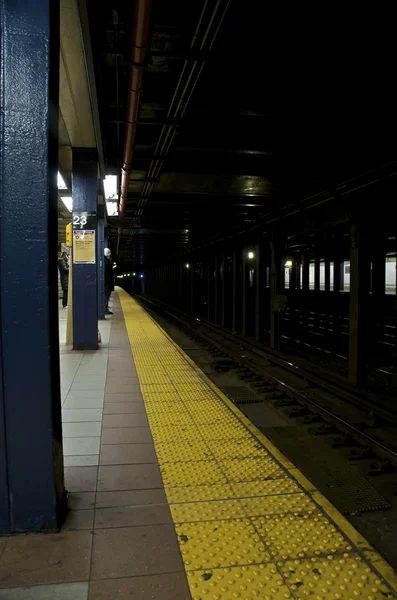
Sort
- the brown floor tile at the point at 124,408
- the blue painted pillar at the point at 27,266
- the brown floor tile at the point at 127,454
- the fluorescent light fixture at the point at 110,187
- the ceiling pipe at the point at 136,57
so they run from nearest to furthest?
the blue painted pillar at the point at 27,266 < the brown floor tile at the point at 127,454 < the ceiling pipe at the point at 136,57 < the brown floor tile at the point at 124,408 < the fluorescent light fixture at the point at 110,187

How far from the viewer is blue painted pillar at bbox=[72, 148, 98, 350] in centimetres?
868

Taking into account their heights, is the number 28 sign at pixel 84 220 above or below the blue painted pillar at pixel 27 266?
above

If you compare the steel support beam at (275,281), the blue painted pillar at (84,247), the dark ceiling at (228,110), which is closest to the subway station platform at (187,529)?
the dark ceiling at (228,110)

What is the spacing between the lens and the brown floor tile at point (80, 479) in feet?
9.95

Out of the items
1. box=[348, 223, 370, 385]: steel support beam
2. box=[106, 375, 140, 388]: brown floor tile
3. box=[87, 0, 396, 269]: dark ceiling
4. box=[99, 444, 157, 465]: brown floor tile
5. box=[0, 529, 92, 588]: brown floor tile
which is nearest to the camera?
box=[0, 529, 92, 588]: brown floor tile

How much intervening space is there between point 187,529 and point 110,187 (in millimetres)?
11228

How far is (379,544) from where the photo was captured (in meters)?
3.35

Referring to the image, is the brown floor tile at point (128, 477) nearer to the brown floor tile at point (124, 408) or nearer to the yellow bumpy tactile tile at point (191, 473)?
the yellow bumpy tactile tile at point (191, 473)

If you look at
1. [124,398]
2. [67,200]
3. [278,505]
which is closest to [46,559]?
[278,505]

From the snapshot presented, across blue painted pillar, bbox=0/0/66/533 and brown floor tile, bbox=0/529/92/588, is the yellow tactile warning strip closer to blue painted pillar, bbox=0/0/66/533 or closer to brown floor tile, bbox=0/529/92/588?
brown floor tile, bbox=0/529/92/588

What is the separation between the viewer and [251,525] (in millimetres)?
2578

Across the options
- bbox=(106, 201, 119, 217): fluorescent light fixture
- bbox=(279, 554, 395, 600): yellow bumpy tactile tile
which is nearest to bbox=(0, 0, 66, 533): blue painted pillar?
bbox=(279, 554, 395, 600): yellow bumpy tactile tile

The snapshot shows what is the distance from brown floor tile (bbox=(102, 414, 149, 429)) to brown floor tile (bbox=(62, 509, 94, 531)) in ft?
5.52

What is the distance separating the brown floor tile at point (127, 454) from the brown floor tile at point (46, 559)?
1035mm
